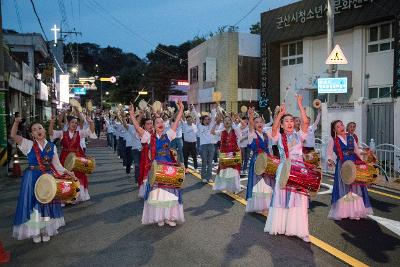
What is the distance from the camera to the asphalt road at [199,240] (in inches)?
200

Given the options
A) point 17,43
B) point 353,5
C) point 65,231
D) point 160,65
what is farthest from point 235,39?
point 65,231

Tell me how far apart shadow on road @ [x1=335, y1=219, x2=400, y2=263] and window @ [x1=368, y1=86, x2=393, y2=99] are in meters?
13.9

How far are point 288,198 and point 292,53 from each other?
2140 cm

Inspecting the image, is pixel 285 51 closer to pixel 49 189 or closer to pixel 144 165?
pixel 144 165

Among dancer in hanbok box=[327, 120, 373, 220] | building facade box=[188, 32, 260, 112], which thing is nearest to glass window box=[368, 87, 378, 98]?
building facade box=[188, 32, 260, 112]

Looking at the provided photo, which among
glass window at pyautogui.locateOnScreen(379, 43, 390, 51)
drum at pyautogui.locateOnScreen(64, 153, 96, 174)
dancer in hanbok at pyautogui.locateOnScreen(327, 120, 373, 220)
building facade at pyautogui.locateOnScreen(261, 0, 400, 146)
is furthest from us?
glass window at pyautogui.locateOnScreen(379, 43, 390, 51)

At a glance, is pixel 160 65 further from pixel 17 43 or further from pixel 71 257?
pixel 71 257

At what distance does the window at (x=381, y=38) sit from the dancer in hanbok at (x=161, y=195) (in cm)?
1582

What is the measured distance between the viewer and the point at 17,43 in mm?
29297

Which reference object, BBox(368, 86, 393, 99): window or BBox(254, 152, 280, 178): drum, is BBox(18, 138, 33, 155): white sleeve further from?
BBox(368, 86, 393, 99): window

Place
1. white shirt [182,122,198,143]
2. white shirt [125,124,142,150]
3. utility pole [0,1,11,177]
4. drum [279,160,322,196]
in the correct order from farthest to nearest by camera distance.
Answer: white shirt [182,122,198,143] < utility pole [0,1,11,177] < white shirt [125,124,142,150] < drum [279,160,322,196]

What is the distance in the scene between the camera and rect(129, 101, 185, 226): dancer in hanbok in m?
6.51

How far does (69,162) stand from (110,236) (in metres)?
2.51

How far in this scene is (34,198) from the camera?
233 inches
